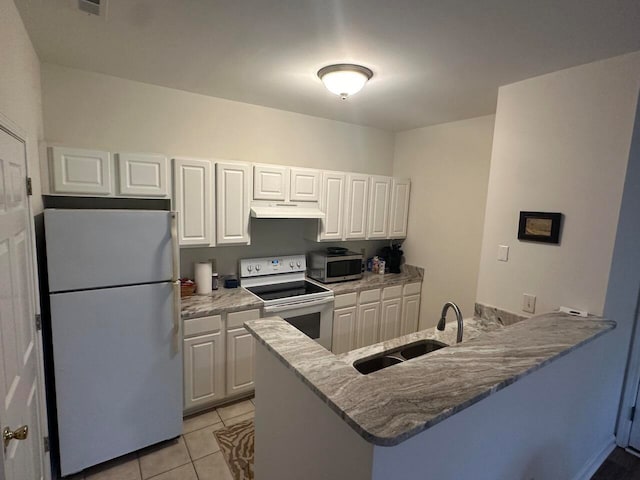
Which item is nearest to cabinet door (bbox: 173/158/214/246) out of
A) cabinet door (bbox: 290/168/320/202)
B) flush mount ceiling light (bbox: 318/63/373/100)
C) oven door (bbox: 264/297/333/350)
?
cabinet door (bbox: 290/168/320/202)

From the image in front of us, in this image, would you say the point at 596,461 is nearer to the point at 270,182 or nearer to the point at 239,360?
the point at 239,360

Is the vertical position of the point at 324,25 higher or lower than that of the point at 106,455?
higher

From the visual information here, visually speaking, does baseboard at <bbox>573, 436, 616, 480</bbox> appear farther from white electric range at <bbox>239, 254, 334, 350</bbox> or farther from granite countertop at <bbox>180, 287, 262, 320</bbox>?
granite countertop at <bbox>180, 287, 262, 320</bbox>

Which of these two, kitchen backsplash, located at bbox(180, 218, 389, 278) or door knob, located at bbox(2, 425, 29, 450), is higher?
kitchen backsplash, located at bbox(180, 218, 389, 278)

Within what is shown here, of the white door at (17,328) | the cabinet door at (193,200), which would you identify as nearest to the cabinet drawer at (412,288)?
the cabinet door at (193,200)

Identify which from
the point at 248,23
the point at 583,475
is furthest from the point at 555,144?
the point at 583,475

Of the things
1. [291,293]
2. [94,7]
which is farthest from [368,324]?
[94,7]

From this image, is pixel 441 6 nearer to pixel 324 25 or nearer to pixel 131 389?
pixel 324 25

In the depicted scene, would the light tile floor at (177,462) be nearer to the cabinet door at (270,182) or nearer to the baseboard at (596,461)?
the cabinet door at (270,182)

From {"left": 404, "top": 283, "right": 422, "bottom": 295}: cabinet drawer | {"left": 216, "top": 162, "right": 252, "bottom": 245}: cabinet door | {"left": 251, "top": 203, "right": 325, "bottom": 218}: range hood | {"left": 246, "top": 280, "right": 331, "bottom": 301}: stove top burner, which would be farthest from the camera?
{"left": 404, "top": 283, "right": 422, "bottom": 295}: cabinet drawer

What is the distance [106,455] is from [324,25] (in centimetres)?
281

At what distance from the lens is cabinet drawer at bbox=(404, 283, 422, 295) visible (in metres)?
3.57

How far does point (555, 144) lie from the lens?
2.00 meters

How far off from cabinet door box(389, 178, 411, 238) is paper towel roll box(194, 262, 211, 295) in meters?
2.06
